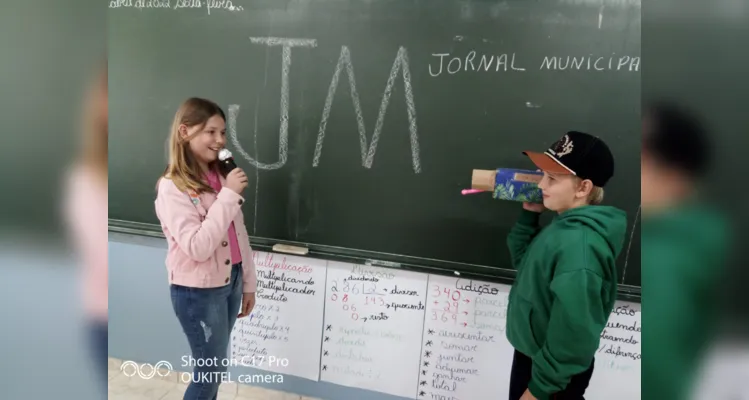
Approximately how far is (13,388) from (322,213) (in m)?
1.06

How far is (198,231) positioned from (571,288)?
3.38ft

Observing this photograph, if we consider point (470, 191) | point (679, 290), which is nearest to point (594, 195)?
point (470, 191)

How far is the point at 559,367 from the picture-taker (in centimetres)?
107

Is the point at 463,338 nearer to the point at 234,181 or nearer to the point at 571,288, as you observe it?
the point at 571,288

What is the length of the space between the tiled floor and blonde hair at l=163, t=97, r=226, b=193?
0.85 meters

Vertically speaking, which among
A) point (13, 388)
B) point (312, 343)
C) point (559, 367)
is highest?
point (13, 388)

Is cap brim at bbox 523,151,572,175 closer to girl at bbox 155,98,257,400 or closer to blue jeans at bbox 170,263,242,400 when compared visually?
girl at bbox 155,98,257,400

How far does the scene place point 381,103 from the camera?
1.46m

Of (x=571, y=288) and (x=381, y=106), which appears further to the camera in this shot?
(x=381, y=106)

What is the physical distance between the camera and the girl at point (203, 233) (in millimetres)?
1354

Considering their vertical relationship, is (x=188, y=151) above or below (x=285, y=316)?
above

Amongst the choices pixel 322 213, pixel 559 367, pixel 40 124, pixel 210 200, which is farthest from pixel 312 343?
pixel 40 124

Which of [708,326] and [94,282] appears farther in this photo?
[94,282]

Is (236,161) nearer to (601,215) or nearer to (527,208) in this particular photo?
(527,208)
